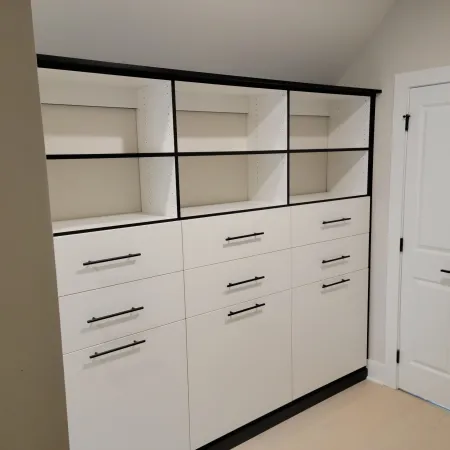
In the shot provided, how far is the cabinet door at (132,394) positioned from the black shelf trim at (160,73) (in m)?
1.20

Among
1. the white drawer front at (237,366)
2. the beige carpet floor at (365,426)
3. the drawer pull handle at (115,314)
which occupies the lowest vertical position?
the beige carpet floor at (365,426)

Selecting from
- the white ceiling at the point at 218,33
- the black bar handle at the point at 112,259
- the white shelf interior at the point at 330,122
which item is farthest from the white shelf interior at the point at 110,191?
the white shelf interior at the point at 330,122

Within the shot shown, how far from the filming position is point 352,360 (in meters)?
3.16

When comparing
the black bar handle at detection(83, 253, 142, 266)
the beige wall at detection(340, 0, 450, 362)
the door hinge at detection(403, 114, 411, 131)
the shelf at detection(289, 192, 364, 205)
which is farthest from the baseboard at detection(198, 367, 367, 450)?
the door hinge at detection(403, 114, 411, 131)

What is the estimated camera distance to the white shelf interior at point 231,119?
2529 millimetres

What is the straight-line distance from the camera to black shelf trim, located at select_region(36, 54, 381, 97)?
1.74m

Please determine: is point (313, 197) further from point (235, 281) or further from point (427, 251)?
point (235, 281)

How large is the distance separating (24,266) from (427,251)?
2753mm

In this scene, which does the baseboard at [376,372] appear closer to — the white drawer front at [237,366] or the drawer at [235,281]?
the white drawer front at [237,366]

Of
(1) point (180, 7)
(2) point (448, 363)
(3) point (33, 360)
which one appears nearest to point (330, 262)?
(2) point (448, 363)

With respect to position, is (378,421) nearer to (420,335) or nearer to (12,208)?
(420,335)

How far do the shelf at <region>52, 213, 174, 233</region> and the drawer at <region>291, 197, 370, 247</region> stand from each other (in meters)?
0.91

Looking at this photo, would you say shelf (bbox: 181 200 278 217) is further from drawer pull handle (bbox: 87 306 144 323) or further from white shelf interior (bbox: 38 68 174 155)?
drawer pull handle (bbox: 87 306 144 323)

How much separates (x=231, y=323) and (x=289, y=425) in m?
0.85
